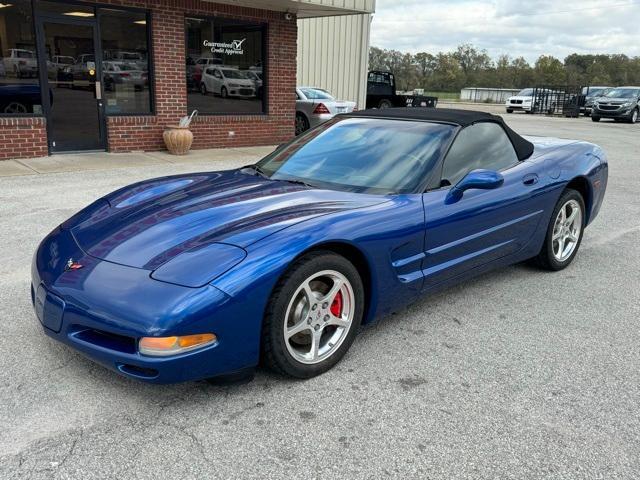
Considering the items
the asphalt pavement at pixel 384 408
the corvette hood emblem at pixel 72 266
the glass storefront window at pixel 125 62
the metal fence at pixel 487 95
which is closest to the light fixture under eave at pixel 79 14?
the glass storefront window at pixel 125 62

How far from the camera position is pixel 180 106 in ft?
38.3

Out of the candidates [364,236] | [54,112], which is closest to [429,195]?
[364,236]

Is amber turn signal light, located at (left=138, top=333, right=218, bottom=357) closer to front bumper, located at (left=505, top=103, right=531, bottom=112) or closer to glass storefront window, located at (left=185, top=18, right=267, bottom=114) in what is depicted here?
glass storefront window, located at (left=185, top=18, right=267, bottom=114)

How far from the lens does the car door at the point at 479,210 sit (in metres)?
3.59

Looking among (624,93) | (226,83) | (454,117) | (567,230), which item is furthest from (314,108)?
(624,93)

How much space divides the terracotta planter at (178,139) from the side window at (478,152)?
A: 7843 millimetres

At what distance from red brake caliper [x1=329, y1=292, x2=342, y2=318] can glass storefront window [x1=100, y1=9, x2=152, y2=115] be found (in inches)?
359

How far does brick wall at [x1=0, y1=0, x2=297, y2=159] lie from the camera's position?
1002 centimetres

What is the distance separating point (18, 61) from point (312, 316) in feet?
29.5

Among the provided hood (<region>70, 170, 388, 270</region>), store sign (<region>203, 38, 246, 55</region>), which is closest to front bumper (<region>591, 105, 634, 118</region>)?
store sign (<region>203, 38, 246, 55</region>)

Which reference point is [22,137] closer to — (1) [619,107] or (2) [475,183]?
(2) [475,183]

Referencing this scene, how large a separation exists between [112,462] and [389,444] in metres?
1.16

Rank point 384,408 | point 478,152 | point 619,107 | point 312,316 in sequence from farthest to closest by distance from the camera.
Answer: point 619,107
point 478,152
point 312,316
point 384,408

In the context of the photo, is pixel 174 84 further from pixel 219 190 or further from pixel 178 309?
pixel 178 309
